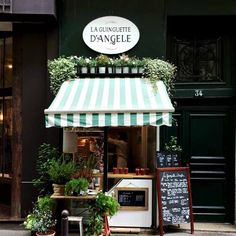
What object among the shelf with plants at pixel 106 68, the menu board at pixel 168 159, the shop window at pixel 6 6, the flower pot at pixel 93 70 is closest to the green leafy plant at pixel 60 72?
the shelf with plants at pixel 106 68

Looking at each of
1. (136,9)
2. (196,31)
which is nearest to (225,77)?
(196,31)

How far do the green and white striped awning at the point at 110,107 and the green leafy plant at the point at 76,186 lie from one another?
109 cm

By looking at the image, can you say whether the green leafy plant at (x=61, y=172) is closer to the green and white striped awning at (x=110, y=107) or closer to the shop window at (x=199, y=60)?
the green and white striped awning at (x=110, y=107)

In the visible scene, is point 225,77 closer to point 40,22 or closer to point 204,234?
point 204,234

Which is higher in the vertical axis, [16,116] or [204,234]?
[16,116]

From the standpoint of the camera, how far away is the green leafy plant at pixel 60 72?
883cm

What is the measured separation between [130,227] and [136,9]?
453 centimetres

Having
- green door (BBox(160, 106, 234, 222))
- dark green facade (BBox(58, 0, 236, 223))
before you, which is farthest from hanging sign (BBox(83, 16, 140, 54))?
green door (BBox(160, 106, 234, 222))

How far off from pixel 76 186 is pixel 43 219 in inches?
36.2

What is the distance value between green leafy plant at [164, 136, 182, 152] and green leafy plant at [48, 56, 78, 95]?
244 centimetres

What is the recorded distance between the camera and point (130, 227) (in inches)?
350

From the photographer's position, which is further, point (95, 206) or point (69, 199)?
point (69, 199)

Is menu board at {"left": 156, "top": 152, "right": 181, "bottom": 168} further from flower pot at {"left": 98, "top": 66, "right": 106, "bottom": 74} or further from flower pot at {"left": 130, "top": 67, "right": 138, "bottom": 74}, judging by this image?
flower pot at {"left": 98, "top": 66, "right": 106, "bottom": 74}

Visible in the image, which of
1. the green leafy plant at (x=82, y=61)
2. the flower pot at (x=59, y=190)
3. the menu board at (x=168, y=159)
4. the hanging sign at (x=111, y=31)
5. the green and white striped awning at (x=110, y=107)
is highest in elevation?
the hanging sign at (x=111, y=31)
